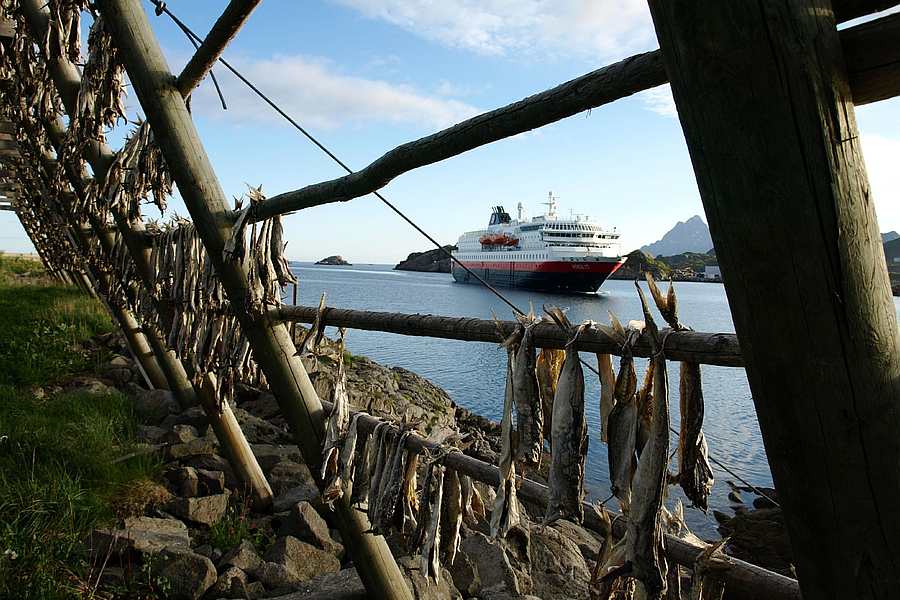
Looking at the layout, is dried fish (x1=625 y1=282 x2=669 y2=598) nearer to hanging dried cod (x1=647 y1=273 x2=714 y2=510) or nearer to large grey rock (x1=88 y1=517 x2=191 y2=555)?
hanging dried cod (x1=647 y1=273 x2=714 y2=510)

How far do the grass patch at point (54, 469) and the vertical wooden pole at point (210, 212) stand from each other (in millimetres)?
1751

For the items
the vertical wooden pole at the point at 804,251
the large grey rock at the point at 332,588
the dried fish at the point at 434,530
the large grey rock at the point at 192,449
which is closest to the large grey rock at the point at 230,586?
the large grey rock at the point at 332,588

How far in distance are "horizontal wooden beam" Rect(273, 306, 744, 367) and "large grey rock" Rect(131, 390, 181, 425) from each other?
4666 mm

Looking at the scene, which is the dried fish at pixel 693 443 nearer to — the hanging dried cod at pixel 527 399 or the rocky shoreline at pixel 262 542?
the hanging dried cod at pixel 527 399

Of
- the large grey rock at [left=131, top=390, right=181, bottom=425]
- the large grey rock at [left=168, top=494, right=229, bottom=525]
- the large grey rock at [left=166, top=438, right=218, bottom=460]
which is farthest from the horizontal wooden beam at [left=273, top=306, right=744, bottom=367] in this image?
the large grey rock at [left=131, top=390, right=181, bottom=425]

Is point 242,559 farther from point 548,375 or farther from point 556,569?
point 548,375

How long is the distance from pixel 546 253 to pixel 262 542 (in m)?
40.4

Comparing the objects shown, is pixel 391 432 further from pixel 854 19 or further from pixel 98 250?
pixel 98 250

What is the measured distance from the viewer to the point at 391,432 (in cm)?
277

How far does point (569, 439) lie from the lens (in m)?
1.67

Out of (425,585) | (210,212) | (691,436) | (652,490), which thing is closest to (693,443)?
(691,436)

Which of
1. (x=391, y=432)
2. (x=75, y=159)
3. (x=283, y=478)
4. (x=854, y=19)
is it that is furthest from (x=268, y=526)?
(x=854, y=19)

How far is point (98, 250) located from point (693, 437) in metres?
6.92

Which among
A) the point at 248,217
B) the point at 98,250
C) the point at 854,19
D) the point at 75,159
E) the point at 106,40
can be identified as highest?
the point at 106,40
